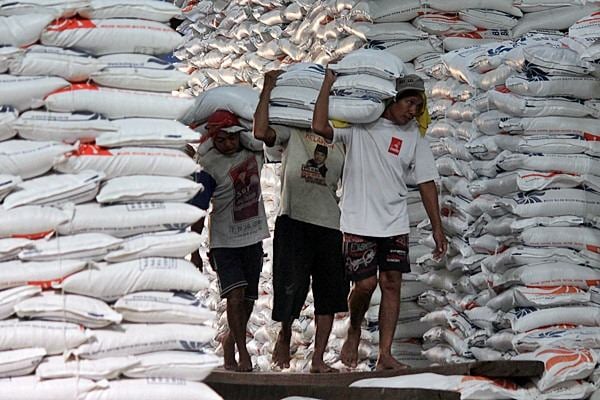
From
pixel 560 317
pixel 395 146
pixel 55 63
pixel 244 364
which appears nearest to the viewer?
pixel 55 63

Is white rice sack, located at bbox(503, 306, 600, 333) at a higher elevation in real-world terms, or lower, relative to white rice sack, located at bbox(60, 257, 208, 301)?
lower

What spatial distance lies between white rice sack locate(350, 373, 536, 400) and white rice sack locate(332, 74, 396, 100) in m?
1.71

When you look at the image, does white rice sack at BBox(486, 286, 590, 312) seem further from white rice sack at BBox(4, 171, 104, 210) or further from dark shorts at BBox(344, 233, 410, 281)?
white rice sack at BBox(4, 171, 104, 210)

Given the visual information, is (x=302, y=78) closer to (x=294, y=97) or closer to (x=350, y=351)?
(x=294, y=97)

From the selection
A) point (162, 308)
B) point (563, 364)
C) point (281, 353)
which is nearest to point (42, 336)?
point (162, 308)

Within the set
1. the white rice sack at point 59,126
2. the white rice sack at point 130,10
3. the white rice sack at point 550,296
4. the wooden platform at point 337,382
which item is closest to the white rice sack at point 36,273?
the white rice sack at point 59,126

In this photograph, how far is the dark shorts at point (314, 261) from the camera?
8658 millimetres

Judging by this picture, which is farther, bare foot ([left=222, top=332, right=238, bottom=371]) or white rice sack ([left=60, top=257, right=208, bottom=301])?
bare foot ([left=222, top=332, right=238, bottom=371])

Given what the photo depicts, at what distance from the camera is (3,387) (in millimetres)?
5129

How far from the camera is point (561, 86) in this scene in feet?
25.4

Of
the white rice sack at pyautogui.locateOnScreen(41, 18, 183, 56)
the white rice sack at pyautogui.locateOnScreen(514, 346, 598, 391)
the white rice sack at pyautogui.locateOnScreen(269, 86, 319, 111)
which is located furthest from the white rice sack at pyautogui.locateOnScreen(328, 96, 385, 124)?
the white rice sack at pyautogui.locateOnScreen(41, 18, 183, 56)

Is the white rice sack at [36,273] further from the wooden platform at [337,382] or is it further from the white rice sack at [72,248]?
the wooden platform at [337,382]

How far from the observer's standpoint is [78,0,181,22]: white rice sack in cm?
557

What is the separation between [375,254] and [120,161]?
2.90m
